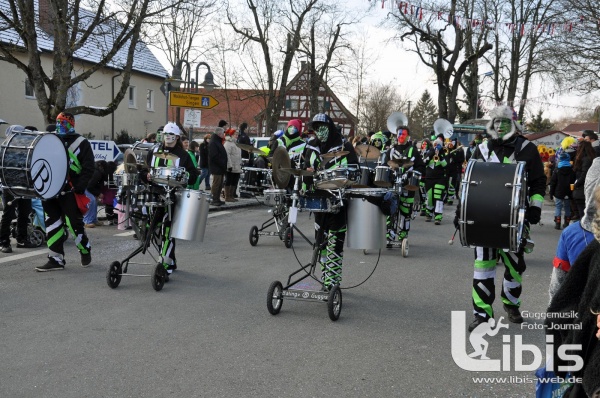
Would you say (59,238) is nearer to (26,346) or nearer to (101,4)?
(26,346)

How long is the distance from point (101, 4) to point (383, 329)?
1356cm

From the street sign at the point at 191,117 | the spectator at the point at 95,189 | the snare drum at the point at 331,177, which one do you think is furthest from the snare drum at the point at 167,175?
the street sign at the point at 191,117

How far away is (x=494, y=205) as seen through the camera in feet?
19.0

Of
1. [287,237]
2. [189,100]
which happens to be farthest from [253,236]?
[189,100]

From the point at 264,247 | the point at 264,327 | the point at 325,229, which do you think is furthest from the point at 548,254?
the point at 264,327

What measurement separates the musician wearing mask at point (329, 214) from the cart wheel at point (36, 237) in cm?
557

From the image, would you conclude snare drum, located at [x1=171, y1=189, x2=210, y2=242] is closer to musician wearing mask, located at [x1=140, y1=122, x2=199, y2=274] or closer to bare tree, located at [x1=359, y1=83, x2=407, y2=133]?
musician wearing mask, located at [x1=140, y1=122, x2=199, y2=274]

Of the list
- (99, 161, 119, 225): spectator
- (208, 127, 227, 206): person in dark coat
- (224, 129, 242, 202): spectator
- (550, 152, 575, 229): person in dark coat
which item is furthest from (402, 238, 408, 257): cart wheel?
(224, 129, 242, 202): spectator

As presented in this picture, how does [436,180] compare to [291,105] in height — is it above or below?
below

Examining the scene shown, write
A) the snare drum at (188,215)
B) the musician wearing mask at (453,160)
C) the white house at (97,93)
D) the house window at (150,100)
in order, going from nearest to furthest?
the snare drum at (188,215), the musician wearing mask at (453,160), the white house at (97,93), the house window at (150,100)

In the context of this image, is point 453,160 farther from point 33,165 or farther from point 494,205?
point 494,205

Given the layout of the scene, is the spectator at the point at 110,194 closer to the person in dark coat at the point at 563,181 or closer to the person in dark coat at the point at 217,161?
the person in dark coat at the point at 217,161

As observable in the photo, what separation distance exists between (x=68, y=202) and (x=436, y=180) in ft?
31.6

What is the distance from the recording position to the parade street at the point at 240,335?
191 inches
